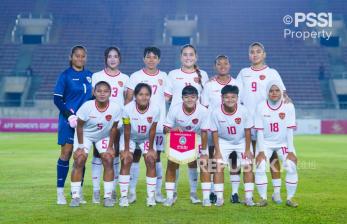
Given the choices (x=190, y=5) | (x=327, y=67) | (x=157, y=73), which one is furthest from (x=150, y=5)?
(x=157, y=73)

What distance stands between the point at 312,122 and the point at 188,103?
2210 cm

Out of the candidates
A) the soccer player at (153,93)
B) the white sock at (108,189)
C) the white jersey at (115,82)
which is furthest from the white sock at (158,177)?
the white jersey at (115,82)

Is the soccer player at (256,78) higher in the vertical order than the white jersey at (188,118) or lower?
higher

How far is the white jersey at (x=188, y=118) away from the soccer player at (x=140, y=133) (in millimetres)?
200

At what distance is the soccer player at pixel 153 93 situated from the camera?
7.48m

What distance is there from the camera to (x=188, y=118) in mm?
7211

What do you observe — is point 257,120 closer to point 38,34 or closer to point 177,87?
point 177,87

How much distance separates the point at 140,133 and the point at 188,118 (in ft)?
2.19

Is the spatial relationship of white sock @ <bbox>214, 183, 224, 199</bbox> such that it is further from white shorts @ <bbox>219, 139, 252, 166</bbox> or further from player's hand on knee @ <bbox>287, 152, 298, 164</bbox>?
player's hand on knee @ <bbox>287, 152, 298, 164</bbox>

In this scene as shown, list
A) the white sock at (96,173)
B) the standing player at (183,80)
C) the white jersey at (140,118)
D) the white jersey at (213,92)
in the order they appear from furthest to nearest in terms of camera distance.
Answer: the standing player at (183,80) → the white jersey at (213,92) → the white sock at (96,173) → the white jersey at (140,118)

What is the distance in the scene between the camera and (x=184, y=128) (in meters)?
7.27

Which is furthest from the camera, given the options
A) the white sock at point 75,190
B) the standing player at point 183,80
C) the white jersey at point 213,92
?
the standing player at point 183,80

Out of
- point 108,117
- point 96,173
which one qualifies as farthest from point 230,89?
point 96,173

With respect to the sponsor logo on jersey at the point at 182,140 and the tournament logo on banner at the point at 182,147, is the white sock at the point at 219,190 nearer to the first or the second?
the tournament logo on banner at the point at 182,147
